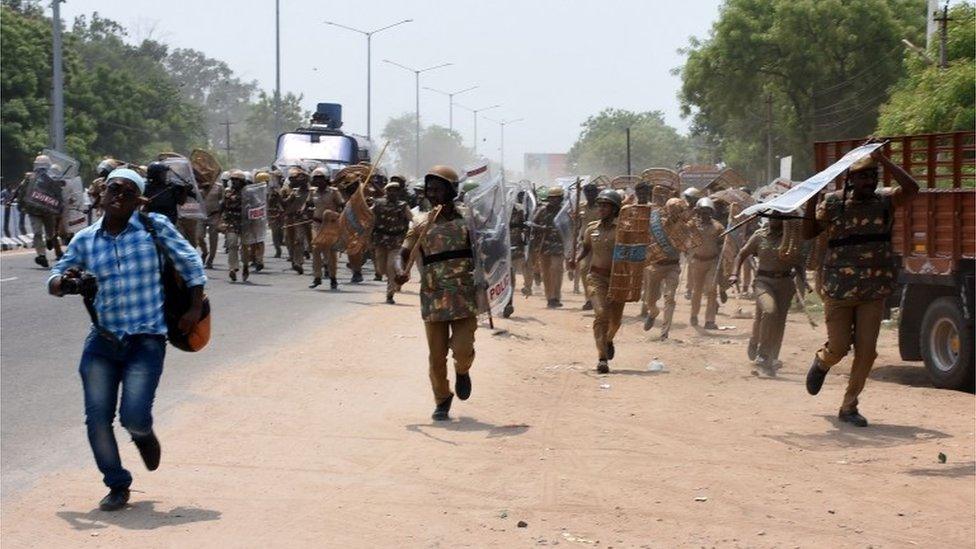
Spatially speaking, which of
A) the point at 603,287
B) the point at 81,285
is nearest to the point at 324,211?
the point at 603,287

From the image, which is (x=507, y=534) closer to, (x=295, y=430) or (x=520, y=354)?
(x=295, y=430)

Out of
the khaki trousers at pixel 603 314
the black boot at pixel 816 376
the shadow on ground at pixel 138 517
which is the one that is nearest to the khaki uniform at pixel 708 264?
the khaki trousers at pixel 603 314

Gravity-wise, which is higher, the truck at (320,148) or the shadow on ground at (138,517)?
the truck at (320,148)

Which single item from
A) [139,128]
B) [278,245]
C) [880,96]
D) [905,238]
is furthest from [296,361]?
[139,128]

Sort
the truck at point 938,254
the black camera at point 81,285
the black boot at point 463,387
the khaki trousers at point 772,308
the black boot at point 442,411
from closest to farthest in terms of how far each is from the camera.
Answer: the black camera at point 81,285, the black boot at point 442,411, the black boot at point 463,387, the truck at point 938,254, the khaki trousers at point 772,308

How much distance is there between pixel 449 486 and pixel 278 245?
23800 millimetres

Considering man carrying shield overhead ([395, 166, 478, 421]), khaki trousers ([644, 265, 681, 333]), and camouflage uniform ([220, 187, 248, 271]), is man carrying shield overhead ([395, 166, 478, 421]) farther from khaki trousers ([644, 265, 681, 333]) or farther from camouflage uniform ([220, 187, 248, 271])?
camouflage uniform ([220, 187, 248, 271])

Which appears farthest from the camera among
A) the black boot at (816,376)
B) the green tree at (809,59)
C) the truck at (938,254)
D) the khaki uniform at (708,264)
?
the green tree at (809,59)

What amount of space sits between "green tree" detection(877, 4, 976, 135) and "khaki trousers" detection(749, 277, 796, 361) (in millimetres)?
11353

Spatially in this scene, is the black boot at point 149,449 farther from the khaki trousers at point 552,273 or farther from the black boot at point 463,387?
the khaki trousers at point 552,273

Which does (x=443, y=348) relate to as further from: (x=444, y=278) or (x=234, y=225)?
(x=234, y=225)

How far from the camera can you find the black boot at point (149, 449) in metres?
7.54

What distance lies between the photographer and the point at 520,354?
15.0 m

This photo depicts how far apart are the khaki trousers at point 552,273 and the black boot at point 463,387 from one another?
1149cm
